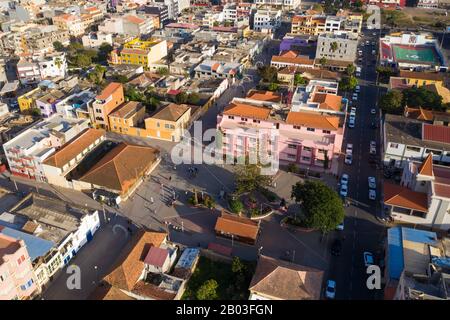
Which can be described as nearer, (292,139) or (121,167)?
(121,167)

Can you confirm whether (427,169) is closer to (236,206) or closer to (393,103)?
(236,206)

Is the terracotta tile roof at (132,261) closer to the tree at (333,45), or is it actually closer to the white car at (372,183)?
the white car at (372,183)

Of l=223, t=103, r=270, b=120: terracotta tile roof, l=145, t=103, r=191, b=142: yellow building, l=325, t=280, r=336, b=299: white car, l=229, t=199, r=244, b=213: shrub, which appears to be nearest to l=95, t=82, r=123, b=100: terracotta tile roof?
l=145, t=103, r=191, b=142: yellow building

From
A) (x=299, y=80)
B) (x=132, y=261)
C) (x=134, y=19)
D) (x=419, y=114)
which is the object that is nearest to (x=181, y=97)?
(x=299, y=80)

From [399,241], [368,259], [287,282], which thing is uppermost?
[399,241]

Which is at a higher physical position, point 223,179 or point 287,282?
point 287,282

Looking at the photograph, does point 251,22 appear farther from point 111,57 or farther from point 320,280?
point 320,280

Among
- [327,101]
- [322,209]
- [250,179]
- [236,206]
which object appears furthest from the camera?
[327,101]

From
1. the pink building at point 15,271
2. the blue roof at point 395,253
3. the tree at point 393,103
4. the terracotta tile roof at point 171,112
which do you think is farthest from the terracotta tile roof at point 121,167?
the tree at point 393,103
